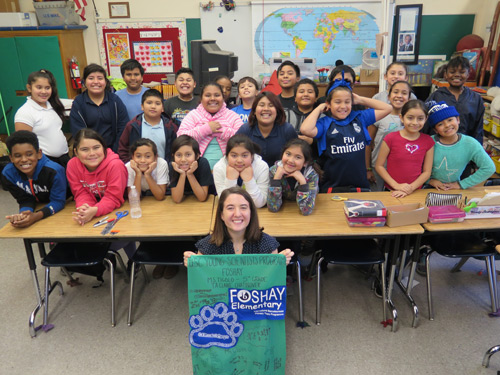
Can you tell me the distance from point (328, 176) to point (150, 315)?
62.6 inches

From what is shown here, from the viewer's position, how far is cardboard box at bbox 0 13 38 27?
17.6 feet

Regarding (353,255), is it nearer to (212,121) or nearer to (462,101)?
(212,121)

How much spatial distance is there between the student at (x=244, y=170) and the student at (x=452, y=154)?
1.26m

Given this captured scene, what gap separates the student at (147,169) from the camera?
260cm

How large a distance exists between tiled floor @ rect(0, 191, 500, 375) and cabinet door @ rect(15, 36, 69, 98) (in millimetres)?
3568

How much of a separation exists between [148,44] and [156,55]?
192 mm

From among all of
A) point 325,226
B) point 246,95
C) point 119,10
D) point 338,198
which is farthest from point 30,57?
point 325,226

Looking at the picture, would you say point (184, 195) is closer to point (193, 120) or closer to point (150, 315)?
point (193, 120)

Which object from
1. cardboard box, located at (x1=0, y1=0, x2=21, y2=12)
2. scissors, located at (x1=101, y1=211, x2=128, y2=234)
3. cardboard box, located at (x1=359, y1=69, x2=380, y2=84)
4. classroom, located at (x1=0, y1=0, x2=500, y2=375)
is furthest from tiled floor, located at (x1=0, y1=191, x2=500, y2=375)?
cardboard box, located at (x1=0, y1=0, x2=21, y2=12)

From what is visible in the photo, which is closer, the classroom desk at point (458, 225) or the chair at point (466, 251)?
the classroom desk at point (458, 225)

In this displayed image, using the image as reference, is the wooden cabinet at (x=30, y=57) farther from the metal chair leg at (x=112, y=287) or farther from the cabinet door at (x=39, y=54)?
the metal chair leg at (x=112, y=287)

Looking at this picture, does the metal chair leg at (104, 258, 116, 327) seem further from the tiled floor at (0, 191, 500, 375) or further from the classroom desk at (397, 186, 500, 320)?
the classroom desk at (397, 186, 500, 320)

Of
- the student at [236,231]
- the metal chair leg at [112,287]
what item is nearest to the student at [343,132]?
the student at [236,231]

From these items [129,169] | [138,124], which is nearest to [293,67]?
[138,124]
